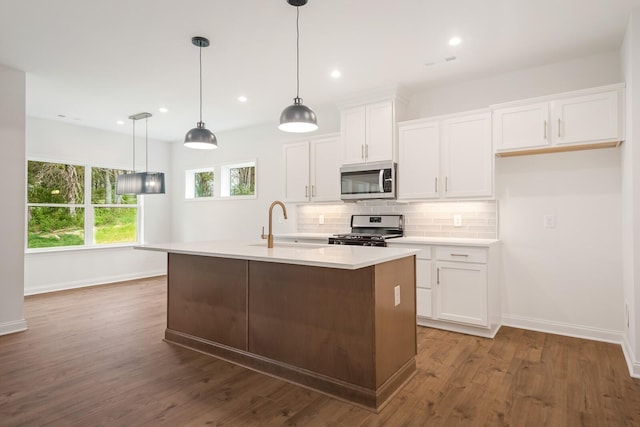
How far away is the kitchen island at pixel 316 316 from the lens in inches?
91.1

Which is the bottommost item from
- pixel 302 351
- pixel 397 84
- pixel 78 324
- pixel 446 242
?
pixel 78 324

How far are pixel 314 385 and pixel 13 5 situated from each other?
11.6ft

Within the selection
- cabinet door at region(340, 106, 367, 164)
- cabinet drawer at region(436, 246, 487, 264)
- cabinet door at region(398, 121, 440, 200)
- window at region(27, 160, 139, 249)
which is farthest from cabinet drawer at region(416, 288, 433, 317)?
window at region(27, 160, 139, 249)

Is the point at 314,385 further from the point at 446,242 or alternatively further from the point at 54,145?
the point at 54,145

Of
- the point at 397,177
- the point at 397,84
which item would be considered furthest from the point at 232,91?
the point at 397,177

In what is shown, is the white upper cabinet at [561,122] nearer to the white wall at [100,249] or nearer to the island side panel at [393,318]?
the island side panel at [393,318]

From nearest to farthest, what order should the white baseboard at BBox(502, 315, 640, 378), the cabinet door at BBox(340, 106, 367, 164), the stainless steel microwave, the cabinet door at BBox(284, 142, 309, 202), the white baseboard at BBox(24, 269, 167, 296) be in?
the white baseboard at BBox(502, 315, 640, 378) < the stainless steel microwave < the cabinet door at BBox(340, 106, 367, 164) < the cabinet door at BBox(284, 142, 309, 202) < the white baseboard at BBox(24, 269, 167, 296)

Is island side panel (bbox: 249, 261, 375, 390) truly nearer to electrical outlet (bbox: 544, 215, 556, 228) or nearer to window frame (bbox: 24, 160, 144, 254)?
electrical outlet (bbox: 544, 215, 556, 228)

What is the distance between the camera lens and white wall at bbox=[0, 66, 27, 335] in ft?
12.5

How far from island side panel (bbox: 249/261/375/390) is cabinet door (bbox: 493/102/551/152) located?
7.60 ft

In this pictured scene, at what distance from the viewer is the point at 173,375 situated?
2770mm

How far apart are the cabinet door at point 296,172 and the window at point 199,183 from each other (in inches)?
90.3

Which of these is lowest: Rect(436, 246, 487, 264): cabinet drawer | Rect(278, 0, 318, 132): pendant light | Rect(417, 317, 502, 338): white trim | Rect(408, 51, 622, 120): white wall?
Rect(417, 317, 502, 338): white trim

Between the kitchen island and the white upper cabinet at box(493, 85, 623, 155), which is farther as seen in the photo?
the white upper cabinet at box(493, 85, 623, 155)
